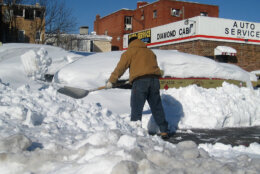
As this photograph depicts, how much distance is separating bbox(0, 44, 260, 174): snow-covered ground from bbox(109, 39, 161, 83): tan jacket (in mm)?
687

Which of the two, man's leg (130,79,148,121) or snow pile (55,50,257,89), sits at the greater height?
snow pile (55,50,257,89)

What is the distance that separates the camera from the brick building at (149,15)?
36.9 meters

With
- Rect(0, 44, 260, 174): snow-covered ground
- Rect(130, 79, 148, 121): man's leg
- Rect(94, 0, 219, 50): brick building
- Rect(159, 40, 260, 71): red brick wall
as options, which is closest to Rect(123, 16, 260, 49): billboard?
Rect(159, 40, 260, 71): red brick wall

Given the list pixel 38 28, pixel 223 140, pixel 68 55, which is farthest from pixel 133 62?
pixel 38 28

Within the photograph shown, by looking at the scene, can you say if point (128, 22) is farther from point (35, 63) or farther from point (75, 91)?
point (75, 91)

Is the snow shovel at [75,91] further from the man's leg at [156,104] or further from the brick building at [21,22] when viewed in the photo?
the brick building at [21,22]

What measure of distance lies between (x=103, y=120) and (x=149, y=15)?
3535cm

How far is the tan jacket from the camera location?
4.78 m

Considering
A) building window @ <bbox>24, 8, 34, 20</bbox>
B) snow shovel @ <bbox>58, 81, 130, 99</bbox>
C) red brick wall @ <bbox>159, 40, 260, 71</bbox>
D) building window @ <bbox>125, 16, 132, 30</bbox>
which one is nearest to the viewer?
snow shovel @ <bbox>58, 81, 130, 99</bbox>

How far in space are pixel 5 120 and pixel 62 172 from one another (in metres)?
1.62

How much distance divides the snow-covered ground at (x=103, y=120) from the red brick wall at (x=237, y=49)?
16316 millimetres

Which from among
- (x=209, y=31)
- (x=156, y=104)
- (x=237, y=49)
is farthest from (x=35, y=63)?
(x=237, y=49)

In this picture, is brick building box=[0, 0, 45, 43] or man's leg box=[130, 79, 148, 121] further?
brick building box=[0, 0, 45, 43]

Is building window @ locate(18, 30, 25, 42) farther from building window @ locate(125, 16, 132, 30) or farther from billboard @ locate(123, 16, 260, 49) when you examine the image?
billboard @ locate(123, 16, 260, 49)
